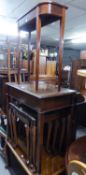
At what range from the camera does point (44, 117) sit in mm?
1509

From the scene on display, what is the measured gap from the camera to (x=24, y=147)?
1.89 meters

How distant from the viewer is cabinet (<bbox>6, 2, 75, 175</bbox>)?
1473mm

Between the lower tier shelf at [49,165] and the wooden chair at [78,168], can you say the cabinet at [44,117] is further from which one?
the wooden chair at [78,168]

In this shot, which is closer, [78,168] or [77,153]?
[78,168]

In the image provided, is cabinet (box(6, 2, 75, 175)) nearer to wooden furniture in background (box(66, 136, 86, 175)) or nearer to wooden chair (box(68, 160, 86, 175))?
wooden furniture in background (box(66, 136, 86, 175))

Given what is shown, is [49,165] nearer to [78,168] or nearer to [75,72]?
[78,168]

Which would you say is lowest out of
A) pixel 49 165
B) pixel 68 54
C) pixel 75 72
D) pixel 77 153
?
pixel 49 165

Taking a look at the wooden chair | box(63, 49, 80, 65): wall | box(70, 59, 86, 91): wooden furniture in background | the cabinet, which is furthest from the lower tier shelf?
box(63, 49, 80, 65): wall

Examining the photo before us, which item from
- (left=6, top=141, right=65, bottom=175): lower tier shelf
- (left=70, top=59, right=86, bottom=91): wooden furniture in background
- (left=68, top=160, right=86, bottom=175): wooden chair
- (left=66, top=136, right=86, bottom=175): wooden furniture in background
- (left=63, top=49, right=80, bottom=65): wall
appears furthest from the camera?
(left=63, top=49, right=80, bottom=65): wall

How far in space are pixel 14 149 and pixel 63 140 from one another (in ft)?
2.18

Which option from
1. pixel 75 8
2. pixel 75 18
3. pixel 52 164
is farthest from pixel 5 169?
pixel 75 18

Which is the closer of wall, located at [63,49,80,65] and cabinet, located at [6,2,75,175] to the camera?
cabinet, located at [6,2,75,175]

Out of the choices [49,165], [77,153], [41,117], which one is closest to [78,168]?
[77,153]

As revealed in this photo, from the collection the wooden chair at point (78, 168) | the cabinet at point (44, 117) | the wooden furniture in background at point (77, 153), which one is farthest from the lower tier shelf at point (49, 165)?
the wooden chair at point (78, 168)
